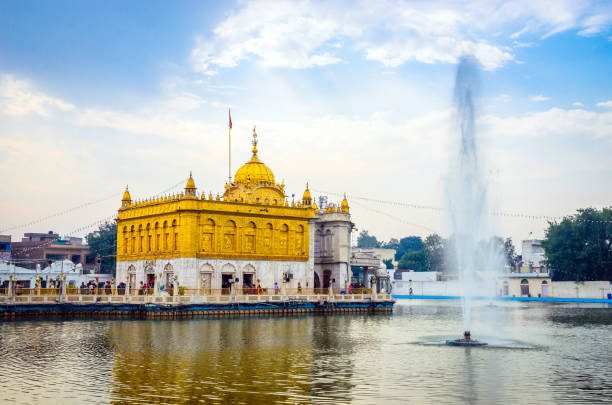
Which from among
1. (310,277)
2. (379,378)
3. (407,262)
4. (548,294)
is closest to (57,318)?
(310,277)

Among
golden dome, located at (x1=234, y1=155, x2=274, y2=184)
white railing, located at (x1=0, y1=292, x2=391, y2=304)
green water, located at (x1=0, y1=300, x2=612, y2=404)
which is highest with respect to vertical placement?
golden dome, located at (x1=234, y1=155, x2=274, y2=184)

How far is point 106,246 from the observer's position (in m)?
111

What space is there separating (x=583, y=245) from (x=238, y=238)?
5308 cm

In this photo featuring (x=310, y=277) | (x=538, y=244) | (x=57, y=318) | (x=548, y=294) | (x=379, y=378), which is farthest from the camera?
(x=538, y=244)

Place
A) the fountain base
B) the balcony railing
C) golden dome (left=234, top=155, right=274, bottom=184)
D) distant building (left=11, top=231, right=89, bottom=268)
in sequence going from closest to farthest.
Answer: the fountain base
the balcony railing
golden dome (left=234, top=155, right=274, bottom=184)
distant building (left=11, top=231, right=89, bottom=268)

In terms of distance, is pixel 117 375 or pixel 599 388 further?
pixel 117 375

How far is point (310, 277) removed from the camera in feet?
236

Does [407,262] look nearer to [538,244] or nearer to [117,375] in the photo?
[538,244]

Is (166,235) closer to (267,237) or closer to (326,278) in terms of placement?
(267,237)

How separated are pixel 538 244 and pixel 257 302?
83104 millimetres

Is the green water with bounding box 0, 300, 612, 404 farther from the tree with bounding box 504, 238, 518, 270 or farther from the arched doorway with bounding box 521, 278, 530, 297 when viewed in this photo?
the tree with bounding box 504, 238, 518, 270

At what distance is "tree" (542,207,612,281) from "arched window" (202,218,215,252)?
178 feet

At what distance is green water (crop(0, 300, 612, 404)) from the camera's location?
20953 mm

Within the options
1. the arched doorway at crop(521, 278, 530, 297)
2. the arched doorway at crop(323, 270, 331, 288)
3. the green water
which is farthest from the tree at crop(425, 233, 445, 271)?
the green water
